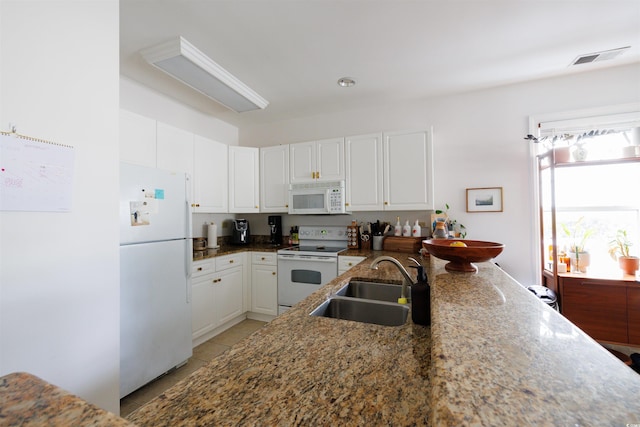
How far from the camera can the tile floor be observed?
1.92m

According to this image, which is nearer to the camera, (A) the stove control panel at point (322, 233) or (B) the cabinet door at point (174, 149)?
(B) the cabinet door at point (174, 149)

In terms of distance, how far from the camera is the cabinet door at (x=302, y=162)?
3.40 meters

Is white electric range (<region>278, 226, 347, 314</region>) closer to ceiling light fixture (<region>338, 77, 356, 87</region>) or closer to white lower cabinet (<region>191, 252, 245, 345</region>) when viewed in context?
white lower cabinet (<region>191, 252, 245, 345</region>)

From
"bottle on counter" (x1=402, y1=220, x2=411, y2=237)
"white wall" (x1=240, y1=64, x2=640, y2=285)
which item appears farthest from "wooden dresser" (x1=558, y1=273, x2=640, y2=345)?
"bottle on counter" (x1=402, y1=220, x2=411, y2=237)

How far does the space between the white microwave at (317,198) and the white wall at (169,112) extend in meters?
1.38

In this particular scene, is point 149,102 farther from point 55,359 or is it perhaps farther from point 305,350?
point 305,350

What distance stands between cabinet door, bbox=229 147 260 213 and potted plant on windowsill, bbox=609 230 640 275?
12.3 feet

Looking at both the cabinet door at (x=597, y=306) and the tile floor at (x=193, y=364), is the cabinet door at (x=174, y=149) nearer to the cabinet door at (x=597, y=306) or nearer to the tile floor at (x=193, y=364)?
the tile floor at (x=193, y=364)

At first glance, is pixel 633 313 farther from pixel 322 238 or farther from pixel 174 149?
pixel 174 149

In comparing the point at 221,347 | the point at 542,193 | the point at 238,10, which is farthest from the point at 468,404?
the point at 542,193

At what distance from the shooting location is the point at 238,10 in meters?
1.79

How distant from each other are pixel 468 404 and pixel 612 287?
9.19 feet

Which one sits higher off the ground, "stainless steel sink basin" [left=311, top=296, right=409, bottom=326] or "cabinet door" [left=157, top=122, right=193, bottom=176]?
"cabinet door" [left=157, top=122, right=193, bottom=176]

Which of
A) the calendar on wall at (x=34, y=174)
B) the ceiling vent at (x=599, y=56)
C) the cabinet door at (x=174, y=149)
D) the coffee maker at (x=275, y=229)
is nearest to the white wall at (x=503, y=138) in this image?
the ceiling vent at (x=599, y=56)
